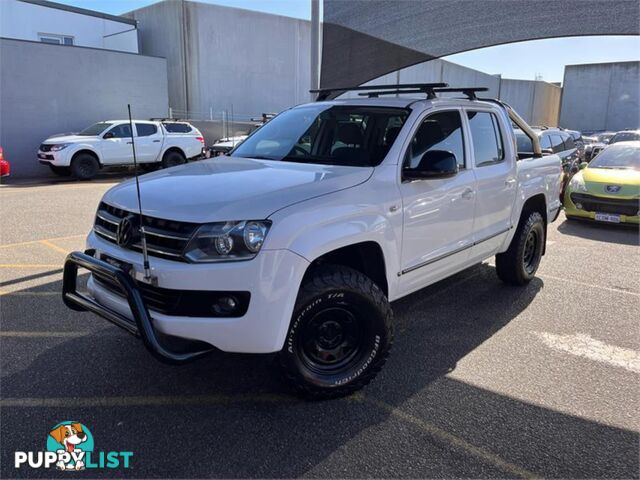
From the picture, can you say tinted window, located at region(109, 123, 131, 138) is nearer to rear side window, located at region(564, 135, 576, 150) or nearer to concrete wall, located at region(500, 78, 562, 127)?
rear side window, located at region(564, 135, 576, 150)

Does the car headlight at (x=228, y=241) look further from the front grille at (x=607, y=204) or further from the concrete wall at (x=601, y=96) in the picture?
the concrete wall at (x=601, y=96)

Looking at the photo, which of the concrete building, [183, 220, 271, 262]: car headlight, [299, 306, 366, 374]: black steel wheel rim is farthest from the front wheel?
the concrete building

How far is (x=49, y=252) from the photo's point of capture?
671 centimetres

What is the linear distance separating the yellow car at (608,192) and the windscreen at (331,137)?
6589 millimetres

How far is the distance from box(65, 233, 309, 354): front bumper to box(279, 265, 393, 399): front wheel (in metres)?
0.18

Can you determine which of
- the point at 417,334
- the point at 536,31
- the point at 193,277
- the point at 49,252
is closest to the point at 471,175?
the point at 417,334

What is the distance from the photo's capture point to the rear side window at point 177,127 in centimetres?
1741

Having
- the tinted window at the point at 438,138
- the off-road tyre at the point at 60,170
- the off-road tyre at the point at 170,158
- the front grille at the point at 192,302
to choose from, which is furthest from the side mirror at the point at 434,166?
the off-road tyre at the point at 170,158

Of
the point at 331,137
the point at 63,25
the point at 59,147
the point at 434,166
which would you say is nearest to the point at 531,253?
the point at 434,166

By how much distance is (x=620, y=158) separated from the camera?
10.1m

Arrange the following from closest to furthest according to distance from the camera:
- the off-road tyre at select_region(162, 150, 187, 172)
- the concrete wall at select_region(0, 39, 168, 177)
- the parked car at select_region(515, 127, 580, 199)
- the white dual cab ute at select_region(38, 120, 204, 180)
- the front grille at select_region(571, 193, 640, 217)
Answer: the front grille at select_region(571, 193, 640, 217) < the parked car at select_region(515, 127, 580, 199) < the white dual cab ute at select_region(38, 120, 204, 180) < the concrete wall at select_region(0, 39, 168, 177) < the off-road tyre at select_region(162, 150, 187, 172)

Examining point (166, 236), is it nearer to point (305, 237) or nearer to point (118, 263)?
point (118, 263)

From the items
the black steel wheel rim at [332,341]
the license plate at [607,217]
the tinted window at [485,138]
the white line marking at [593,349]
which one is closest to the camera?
the black steel wheel rim at [332,341]

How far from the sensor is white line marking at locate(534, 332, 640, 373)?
392cm
